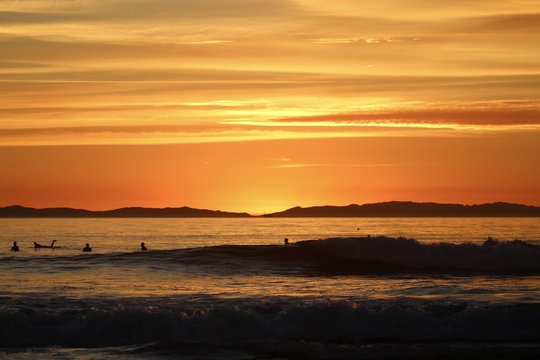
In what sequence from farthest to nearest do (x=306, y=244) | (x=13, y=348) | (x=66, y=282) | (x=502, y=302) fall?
(x=306, y=244) < (x=66, y=282) < (x=502, y=302) < (x=13, y=348)

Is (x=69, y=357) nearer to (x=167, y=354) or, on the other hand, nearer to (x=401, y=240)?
(x=167, y=354)

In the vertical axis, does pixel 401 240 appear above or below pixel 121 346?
above

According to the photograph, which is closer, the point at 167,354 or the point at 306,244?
the point at 167,354

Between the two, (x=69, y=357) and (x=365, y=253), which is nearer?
(x=69, y=357)

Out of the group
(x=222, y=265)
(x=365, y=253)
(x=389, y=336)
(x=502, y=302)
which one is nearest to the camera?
(x=389, y=336)

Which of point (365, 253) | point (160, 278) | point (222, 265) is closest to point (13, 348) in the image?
point (160, 278)

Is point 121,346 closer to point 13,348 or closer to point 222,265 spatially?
point 13,348

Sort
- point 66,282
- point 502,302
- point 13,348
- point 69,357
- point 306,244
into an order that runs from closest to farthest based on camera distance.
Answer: point 69,357, point 13,348, point 502,302, point 66,282, point 306,244

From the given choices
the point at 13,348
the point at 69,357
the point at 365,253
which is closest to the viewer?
the point at 69,357

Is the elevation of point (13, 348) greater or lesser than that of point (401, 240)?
lesser

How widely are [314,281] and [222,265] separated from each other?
7126mm

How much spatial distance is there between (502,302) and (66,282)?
17.7m

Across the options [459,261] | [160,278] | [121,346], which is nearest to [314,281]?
[160,278]

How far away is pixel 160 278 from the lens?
34219 mm
